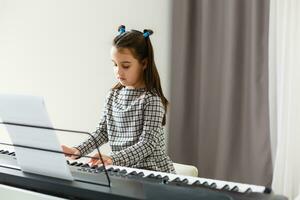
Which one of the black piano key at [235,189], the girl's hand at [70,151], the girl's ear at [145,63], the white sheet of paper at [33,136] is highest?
the girl's ear at [145,63]

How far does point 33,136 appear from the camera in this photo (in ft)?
3.88

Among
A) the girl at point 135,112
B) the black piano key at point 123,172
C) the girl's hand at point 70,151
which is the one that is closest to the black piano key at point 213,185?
the black piano key at point 123,172

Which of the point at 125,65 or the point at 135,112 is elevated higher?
the point at 125,65

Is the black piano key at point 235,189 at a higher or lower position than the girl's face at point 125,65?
lower

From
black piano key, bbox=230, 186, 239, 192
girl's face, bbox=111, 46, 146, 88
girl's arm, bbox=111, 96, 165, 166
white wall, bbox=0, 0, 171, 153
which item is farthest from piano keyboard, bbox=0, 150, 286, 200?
white wall, bbox=0, 0, 171, 153

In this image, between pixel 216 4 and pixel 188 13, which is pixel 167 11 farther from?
pixel 216 4

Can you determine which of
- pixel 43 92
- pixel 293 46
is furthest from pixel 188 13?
pixel 43 92

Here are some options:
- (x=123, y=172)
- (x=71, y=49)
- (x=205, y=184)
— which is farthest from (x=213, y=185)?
(x=71, y=49)

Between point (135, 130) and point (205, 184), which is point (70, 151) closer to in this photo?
point (135, 130)

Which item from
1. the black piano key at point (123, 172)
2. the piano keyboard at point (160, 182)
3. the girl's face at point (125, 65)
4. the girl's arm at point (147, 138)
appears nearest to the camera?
the piano keyboard at point (160, 182)

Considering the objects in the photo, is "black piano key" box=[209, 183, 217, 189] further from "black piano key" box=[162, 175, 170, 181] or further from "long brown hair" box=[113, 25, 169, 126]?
"long brown hair" box=[113, 25, 169, 126]

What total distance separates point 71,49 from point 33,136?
83.3 inches

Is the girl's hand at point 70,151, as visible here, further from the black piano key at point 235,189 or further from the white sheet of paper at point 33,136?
the black piano key at point 235,189

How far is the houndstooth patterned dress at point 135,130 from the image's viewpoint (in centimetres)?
170
